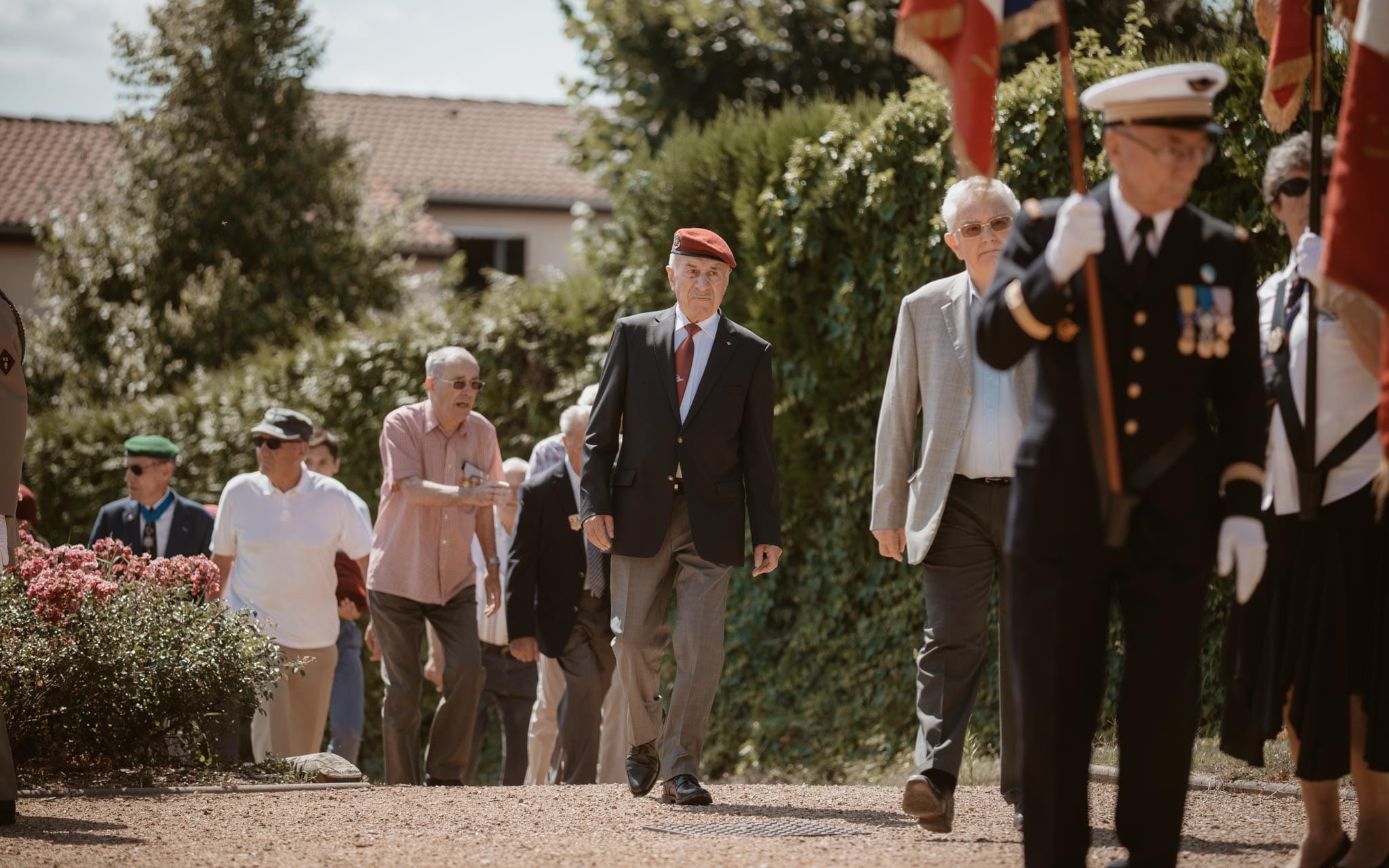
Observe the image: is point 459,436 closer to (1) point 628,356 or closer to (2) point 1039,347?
(1) point 628,356

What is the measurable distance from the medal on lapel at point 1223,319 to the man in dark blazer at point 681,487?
3.06 metres

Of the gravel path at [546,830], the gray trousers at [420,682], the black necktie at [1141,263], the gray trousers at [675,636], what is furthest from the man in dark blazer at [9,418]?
the black necktie at [1141,263]

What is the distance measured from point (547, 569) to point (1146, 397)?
583cm

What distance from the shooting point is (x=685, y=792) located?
21.7ft

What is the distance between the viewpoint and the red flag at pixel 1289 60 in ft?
17.8

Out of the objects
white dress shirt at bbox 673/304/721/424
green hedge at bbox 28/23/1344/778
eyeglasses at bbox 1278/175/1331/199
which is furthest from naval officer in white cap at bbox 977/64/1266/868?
green hedge at bbox 28/23/1344/778

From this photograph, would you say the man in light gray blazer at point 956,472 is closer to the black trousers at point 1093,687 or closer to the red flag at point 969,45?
the red flag at point 969,45

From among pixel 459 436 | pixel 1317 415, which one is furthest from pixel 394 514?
pixel 1317 415

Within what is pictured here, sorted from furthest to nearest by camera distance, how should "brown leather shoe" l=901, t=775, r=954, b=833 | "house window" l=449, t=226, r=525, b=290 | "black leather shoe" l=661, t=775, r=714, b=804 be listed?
"house window" l=449, t=226, r=525, b=290 < "black leather shoe" l=661, t=775, r=714, b=804 < "brown leather shoe" l=901, t=775, r=954, b=833

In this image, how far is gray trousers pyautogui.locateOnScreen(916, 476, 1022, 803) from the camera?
5809 millimetres

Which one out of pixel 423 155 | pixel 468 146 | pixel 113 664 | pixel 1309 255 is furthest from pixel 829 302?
pixel 468 146

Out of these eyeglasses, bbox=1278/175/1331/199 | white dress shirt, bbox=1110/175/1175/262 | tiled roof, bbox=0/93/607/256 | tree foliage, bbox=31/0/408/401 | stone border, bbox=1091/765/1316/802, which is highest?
tiled roof, bbox=0/93/607/256

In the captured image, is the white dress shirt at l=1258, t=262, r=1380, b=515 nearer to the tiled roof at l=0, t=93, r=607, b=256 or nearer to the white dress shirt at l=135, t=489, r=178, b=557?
the white dress shirt at l=135, t=489, r=178, b=557

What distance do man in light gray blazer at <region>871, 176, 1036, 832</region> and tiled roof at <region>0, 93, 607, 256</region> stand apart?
2285 centimetres
